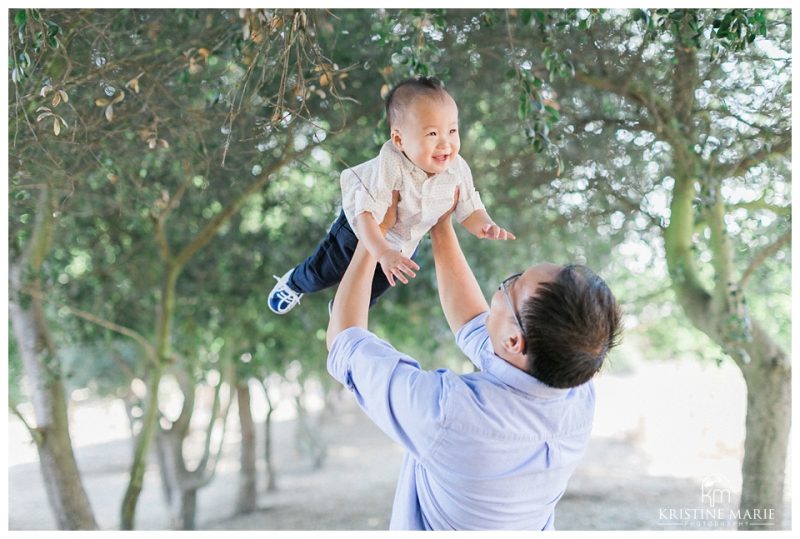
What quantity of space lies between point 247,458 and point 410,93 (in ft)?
31.1

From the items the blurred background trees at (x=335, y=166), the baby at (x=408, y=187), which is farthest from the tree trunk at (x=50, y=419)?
the baby at (x=408, y=187)

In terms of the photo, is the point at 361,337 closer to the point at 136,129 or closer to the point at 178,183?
the point at 136,129

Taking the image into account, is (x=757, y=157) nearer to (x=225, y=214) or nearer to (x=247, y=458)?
(x=225, y=214)

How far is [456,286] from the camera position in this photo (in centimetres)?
220

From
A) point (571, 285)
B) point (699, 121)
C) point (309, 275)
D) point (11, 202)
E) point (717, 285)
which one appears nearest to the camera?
point (571, 285)

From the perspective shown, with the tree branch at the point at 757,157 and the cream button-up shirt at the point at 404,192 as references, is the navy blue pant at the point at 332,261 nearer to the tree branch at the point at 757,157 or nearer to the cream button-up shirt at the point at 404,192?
the cream button-up shirt at the point at 404,192

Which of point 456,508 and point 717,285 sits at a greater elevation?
point 717,285

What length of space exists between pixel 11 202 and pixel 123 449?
1554 cm

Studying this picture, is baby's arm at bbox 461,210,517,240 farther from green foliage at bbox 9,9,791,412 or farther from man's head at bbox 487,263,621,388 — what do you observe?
green foliage at bbox 9,9,791,412

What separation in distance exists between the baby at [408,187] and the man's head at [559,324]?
10.7 inches

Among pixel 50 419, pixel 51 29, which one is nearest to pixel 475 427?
pixel 51 29

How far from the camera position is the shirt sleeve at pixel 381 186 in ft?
6.80

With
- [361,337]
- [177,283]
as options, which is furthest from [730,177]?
[177,283]

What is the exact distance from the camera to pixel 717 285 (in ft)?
17.6
